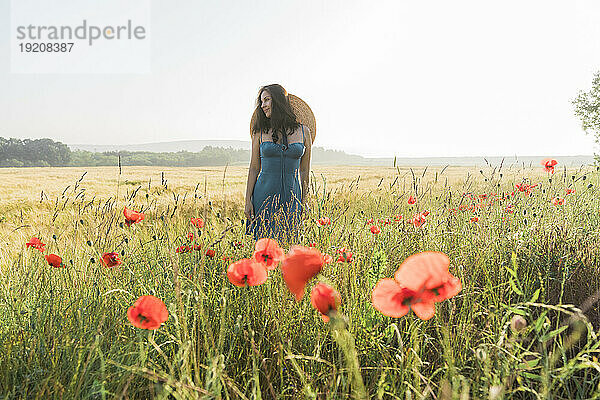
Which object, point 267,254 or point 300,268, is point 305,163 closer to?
point 267,254

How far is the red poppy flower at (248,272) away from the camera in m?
1.10

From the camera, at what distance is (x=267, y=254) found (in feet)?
4.03

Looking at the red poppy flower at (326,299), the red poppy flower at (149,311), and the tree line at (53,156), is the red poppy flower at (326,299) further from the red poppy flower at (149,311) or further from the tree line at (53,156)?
the tree line at (53,156)

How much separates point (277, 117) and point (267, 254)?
232 cm

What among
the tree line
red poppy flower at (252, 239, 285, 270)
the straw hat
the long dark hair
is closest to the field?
red poppy flower at (252, 239, 285, 270)

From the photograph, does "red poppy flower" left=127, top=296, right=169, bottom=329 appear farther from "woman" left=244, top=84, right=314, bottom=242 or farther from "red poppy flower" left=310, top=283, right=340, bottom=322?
"woman" left=244, top=84, right=314, bottom=242

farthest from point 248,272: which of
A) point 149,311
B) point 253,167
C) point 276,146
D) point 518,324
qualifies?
point 253,167

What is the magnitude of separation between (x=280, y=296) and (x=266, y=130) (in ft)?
7.21

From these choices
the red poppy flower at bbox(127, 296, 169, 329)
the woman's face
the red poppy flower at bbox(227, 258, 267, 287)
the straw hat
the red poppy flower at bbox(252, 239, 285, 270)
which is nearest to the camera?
the red poppy flower at bbox(127, 296, 169, 329)

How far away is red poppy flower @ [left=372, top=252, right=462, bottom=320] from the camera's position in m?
0.76

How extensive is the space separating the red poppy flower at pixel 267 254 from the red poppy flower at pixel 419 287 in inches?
18.5

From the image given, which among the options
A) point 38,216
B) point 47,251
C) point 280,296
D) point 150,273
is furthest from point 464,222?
point 38,216

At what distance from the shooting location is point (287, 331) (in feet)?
4.52

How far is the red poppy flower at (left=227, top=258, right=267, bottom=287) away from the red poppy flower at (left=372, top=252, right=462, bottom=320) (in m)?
0.38
